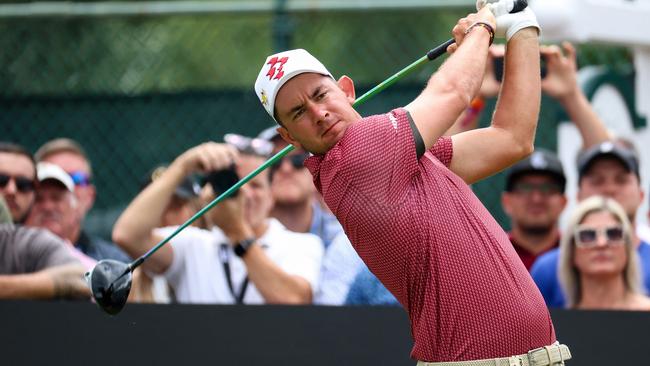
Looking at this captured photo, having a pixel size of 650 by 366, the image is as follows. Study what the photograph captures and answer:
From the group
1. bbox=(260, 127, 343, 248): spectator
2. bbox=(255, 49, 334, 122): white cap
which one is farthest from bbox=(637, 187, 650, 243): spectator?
bbox=(255, 49, 334, 122): white cap

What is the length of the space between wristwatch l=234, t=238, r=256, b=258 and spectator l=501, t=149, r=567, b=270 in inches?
52.9

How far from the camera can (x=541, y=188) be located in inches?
241

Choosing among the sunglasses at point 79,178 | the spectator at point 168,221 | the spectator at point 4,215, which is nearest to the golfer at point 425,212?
the spectator at point 168,221

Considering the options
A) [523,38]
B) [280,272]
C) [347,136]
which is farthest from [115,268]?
[523,38]

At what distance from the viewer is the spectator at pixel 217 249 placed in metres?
5.52

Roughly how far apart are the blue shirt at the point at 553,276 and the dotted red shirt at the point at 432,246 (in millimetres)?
1955

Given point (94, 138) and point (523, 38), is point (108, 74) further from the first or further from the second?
point (523, 38)

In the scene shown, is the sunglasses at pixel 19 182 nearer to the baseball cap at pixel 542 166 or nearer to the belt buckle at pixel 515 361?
the baseball cap at pixel 542 166

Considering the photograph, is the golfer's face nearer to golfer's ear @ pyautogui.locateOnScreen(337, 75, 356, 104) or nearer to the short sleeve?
golfer's ear @ pyautogui.locateOnScreen(337, 75, 356, 104)

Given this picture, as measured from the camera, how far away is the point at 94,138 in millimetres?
7426

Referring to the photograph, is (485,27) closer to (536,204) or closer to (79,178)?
(536,204)

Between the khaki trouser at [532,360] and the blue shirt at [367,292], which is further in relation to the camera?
the blue shirt at [367,292]

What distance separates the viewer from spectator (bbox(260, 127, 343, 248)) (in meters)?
6.45

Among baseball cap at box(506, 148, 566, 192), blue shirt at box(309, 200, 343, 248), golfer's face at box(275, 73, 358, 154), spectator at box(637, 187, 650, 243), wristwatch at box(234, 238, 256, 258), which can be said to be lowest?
spectator at box(637, 187, 650, 243)
